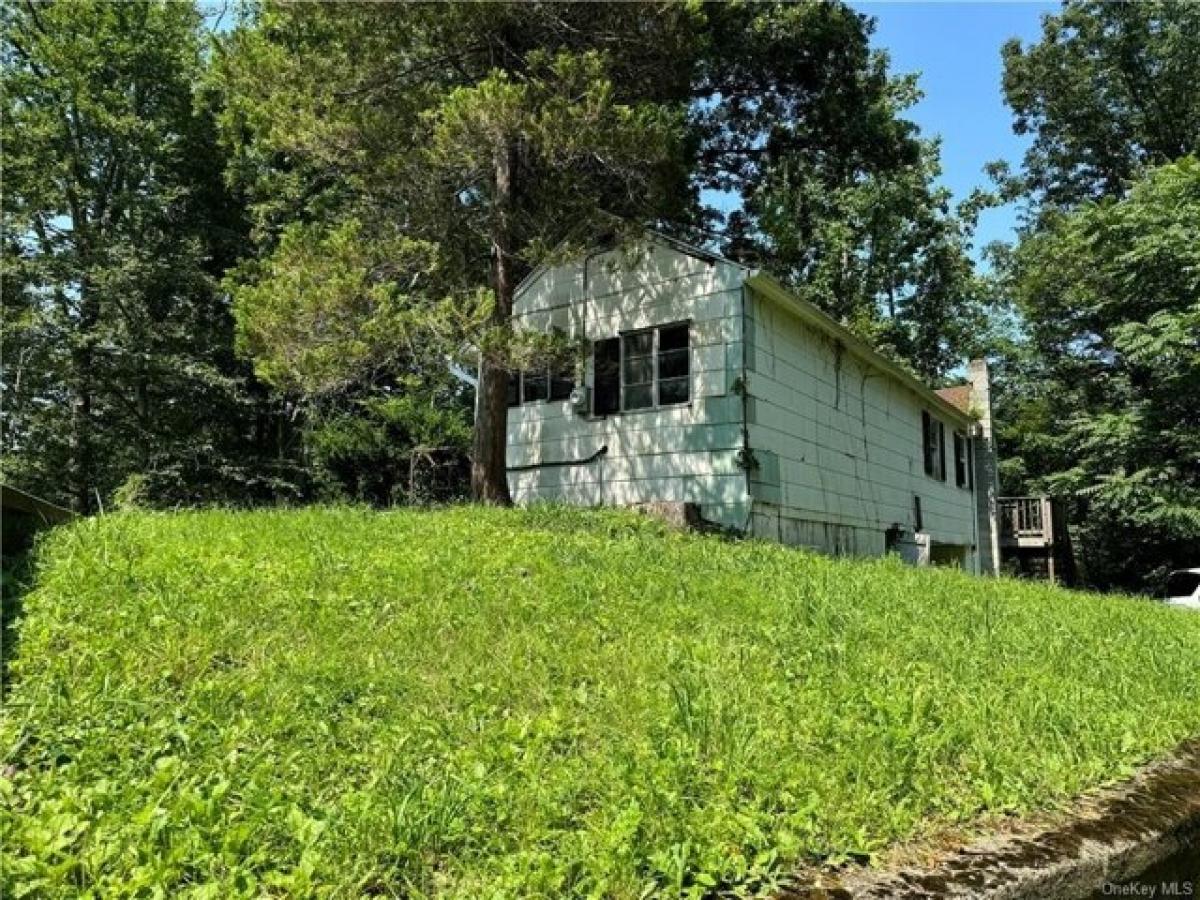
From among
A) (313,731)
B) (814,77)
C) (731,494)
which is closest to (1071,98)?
(814,77)

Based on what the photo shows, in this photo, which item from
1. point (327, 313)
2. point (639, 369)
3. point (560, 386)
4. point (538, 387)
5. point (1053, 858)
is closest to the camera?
point (1053, 858)

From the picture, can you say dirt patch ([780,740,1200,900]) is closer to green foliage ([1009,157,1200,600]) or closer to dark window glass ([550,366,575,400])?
dark window glass ([550,366,575,400])

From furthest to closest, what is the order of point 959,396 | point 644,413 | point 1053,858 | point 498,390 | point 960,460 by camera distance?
point 959,396 → point 960,460 → point 644,413 → point 498,390 → point 1053,858

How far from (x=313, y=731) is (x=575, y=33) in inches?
374

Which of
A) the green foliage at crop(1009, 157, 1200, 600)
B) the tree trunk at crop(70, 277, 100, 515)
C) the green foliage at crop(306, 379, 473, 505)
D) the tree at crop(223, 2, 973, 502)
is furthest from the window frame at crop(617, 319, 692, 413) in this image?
the green foliage at crop(1009, 157, 1200, 600)

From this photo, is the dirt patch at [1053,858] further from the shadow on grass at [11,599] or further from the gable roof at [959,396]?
the gable roof at [959,396]

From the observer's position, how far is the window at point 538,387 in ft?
40.5

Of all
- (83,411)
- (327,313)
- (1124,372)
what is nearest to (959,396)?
(1124,372)

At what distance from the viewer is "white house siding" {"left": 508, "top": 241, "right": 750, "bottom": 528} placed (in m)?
10.7

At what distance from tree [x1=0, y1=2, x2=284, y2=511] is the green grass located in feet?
46.5

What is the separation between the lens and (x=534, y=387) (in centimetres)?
1295
